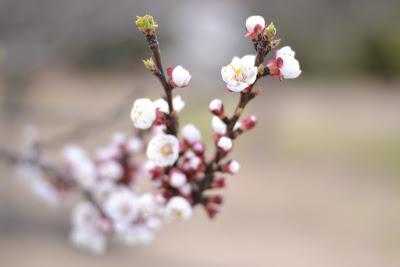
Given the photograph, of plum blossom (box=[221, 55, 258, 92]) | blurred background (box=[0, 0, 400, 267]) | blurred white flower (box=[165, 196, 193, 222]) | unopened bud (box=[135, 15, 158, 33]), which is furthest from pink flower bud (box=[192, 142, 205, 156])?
blurred background (box=[0, 0, 400, 267])

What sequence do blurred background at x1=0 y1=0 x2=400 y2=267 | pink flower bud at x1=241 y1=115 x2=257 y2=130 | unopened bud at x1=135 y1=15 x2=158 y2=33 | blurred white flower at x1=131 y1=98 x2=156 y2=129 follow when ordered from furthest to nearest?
1. blurred background at x1=0 y1=0 x2=400 y2=267
2. pink flower bud at x1=241 y1=115 x2=257 y2=130
3. blurred white flower at x1=131 y1=98 x2=156 y2=129
4. unopened bud at x1=135 y1=15 x2=158 y2=33

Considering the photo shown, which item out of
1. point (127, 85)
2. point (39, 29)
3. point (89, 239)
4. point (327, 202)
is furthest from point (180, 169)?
point (127, 85)

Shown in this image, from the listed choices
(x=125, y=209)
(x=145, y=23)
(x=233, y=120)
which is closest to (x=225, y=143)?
(x=233, y=120)

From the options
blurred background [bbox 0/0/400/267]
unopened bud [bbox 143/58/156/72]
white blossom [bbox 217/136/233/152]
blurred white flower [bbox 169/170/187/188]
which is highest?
blurred background [bbox 0/0/400/267]

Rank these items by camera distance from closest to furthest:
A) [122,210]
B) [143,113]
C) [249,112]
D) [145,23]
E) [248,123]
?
[145,23]
[143,113]
[248,123]
[122,210]
[249,112]

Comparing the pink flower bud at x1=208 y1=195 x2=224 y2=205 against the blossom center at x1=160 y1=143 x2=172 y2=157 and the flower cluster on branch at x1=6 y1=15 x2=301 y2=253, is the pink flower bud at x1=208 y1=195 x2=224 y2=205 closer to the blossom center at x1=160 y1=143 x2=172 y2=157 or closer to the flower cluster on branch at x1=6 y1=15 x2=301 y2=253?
the flower cluster on branch at x1=6 y1=15 x2=301 y2=253

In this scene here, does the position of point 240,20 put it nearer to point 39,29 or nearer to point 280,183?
point 280,183

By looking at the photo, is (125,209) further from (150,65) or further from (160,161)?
(150,65)
